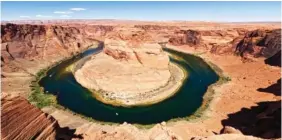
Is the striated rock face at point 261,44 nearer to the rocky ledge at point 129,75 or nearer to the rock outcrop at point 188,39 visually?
the rock outcrop at point 188,39

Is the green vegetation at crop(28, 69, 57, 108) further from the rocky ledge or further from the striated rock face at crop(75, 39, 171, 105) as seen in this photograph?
the striated rock face at crop(75, 39, 171, 105)

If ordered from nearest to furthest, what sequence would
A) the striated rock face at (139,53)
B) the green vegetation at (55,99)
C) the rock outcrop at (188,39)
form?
the green vegetation at (55,99) → the striated rock face at (139,53) → the rock outcrop at (188,39)

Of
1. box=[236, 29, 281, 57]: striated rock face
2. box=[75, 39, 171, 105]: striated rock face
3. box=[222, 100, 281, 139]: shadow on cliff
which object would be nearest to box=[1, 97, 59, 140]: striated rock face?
box=[222, 100, 281, 139]: shadow on cliff

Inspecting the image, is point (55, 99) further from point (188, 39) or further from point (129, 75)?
point (188, 39)

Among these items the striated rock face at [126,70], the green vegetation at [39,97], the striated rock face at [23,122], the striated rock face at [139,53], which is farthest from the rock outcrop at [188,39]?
the striated rock face at [23,122]

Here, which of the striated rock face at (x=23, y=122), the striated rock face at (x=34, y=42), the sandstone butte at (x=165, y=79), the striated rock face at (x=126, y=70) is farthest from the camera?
the striated rock face at (x=34, y=42)

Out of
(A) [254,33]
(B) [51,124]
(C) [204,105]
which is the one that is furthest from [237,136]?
(A) [254,33]

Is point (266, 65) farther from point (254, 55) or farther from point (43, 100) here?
point (43, 100)
